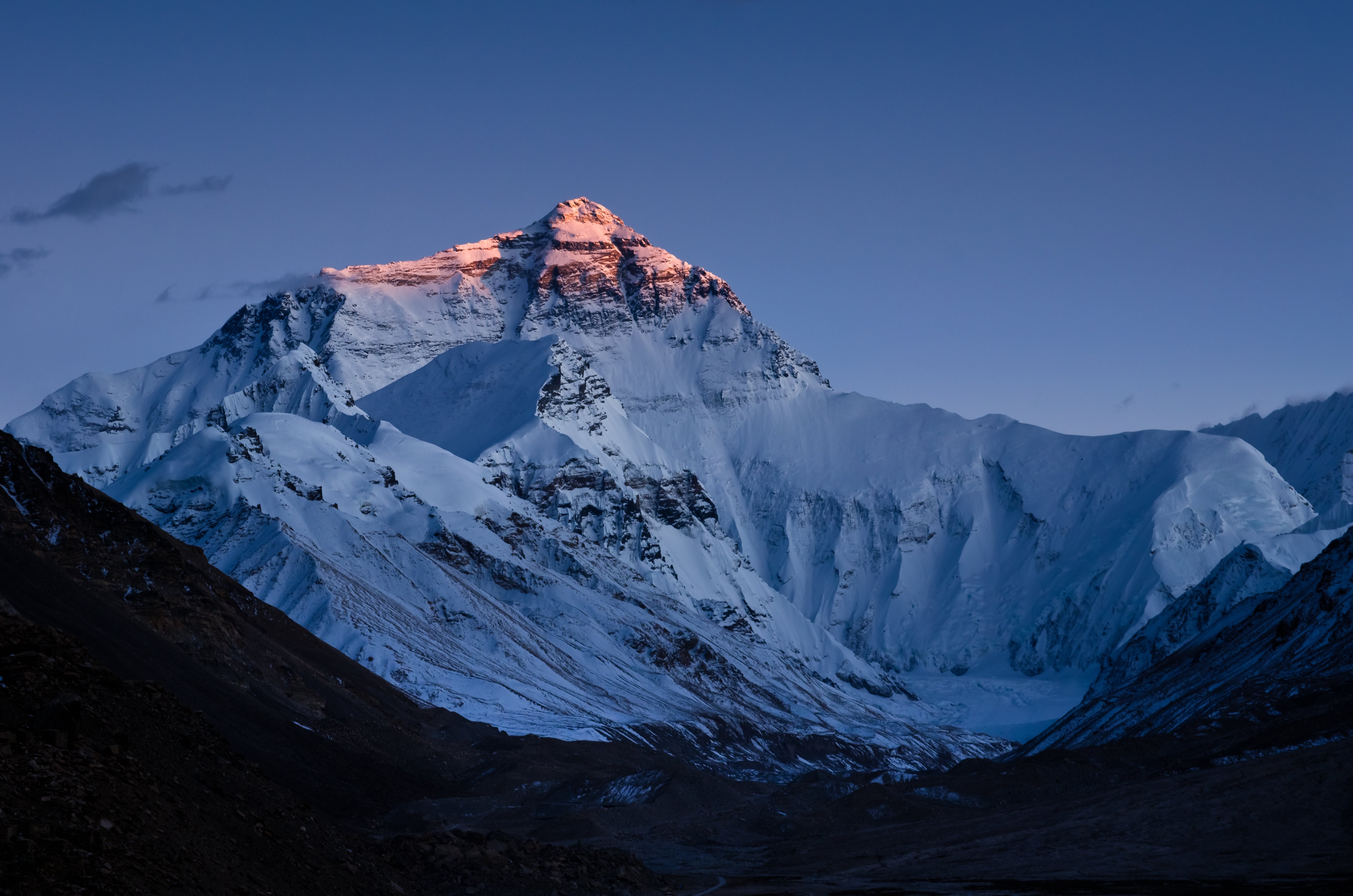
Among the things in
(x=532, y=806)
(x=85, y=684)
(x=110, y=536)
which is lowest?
(x=532, y=806)

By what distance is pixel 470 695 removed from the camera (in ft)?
528

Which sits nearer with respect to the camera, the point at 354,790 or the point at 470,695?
the point at 354,790

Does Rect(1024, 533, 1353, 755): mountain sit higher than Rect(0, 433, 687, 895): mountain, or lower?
higher

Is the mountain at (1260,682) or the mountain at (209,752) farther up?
the mountain at (1260,682)

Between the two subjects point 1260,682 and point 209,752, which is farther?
point 1260,682

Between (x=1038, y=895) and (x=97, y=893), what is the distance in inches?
1386

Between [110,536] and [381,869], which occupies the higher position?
[110,536]

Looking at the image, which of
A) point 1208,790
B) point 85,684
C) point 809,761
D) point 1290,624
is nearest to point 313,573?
point 809,761

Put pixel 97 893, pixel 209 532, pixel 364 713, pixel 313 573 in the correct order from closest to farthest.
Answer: pixel 97 893, pixel 364 713, pixel 313 573, pixel 209 532

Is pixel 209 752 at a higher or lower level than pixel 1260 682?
lower

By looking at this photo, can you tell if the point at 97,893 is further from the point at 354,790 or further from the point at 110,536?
the point at 110,536

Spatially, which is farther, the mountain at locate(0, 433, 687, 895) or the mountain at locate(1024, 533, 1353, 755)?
the mountain at locate(1024, 533, 1353, 755)

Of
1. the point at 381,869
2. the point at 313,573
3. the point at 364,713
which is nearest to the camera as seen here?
the point at 381,869

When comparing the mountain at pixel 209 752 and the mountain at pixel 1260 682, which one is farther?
the mountain at pixel 1260 682
